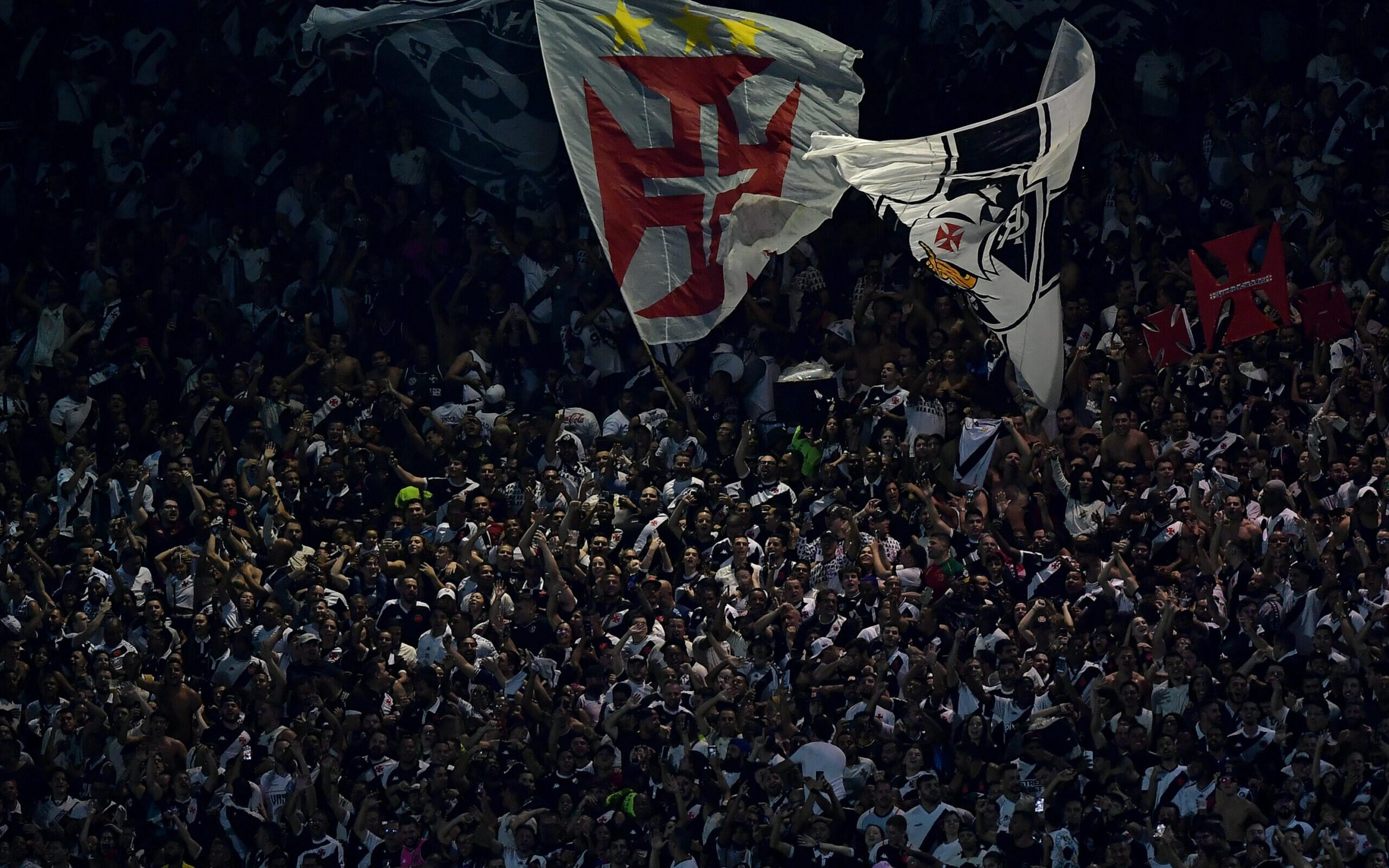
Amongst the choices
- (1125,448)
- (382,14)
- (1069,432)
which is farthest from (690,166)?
(1125,448)

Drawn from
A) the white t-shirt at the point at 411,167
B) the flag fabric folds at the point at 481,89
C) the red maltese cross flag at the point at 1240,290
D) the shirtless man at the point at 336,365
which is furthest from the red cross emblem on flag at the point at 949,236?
the white t-shirt at the point at 411,167

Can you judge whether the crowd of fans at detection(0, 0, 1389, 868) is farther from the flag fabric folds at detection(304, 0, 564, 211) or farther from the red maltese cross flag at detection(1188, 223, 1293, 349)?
the flag fabric folds at detection(304, 0, 564, 211)

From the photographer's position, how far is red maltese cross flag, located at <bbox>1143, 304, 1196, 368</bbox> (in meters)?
17.7

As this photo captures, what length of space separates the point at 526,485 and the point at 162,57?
6275 millimetres

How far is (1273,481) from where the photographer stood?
53.3 feet

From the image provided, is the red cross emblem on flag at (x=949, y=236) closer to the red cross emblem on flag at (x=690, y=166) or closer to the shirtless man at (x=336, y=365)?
the red cross emblem on flag at (x=690, y=166)

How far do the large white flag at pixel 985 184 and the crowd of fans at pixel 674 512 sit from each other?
1.61 meters

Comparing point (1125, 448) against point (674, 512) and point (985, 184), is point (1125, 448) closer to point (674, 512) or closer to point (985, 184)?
point (985, 184)

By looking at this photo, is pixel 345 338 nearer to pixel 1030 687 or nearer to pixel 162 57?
pixel 162 57

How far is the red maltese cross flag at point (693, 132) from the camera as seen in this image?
15484 millimetres

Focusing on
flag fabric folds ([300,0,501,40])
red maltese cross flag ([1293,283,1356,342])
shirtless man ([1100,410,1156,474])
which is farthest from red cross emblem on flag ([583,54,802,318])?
red maltese cross flag ([1293,283,1356,342])

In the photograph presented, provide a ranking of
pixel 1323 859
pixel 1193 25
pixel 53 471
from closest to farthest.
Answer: pixel 1323 859 → pixel 53 471 → pixel 1193 25

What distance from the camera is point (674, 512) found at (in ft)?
55.8

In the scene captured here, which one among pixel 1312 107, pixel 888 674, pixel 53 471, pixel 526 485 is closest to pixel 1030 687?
pixel 888 674
